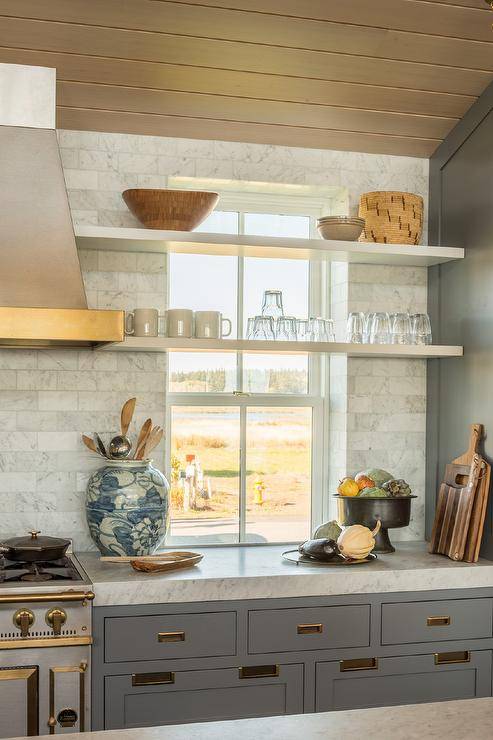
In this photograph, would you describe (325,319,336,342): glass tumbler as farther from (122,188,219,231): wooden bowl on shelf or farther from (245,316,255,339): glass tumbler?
(122,188,219,231): wooden bowl on shelf

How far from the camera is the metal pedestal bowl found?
358 cm

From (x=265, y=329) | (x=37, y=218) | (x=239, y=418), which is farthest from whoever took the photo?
(x=239, y=418)

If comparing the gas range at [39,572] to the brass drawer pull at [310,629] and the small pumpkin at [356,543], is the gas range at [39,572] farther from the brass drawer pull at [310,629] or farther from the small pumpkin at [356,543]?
the small pumpkin at [356,543]

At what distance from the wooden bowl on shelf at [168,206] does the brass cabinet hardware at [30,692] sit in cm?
171

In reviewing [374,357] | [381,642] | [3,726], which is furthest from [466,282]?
[3,726]

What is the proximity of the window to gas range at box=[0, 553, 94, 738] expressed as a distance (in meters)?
1.01

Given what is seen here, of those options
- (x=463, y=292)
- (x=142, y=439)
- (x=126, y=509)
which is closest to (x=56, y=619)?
(x=126, y=509)

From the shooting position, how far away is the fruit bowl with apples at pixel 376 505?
3582mm

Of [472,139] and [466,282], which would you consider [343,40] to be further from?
[466,282]

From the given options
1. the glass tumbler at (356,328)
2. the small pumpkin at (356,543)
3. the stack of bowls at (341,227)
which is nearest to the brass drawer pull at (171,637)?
the small pumpkin at (356,543)

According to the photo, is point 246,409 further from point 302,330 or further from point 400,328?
point 400,328

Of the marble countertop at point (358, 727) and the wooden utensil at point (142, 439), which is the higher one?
the wooden utensil at point (142, 439)

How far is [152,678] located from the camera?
9.96ft

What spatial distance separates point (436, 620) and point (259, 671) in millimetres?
709
